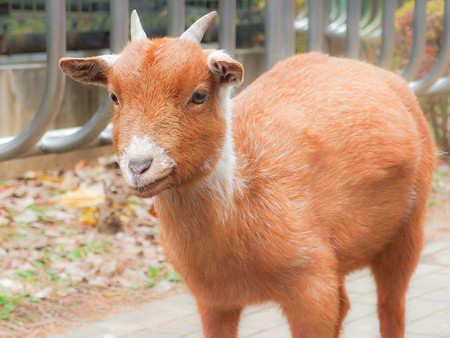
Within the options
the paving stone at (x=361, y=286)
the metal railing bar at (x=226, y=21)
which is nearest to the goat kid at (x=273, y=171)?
the paving stone at (x=361, y=286)

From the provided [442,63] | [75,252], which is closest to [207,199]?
[75,252]

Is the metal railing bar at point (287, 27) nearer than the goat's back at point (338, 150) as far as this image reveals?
No

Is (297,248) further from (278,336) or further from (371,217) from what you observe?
(278,336)

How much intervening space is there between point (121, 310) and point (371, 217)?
6.18 feet

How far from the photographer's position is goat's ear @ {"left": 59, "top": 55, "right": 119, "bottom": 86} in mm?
3039

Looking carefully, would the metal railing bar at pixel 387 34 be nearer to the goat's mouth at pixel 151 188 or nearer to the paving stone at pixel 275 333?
the paving stone at pixel 275 333

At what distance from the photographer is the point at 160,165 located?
276 cm

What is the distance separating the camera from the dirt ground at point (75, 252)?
4816 mm

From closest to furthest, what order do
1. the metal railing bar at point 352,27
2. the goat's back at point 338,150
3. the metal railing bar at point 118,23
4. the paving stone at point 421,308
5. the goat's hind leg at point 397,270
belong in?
1. the goat's back at point 338,150
2. the goat's hind leg at point 397,270
3. the paving stone at point 421,308
4. the metal railing bar at point 118,23
5. the metal railing bar at point 352,27

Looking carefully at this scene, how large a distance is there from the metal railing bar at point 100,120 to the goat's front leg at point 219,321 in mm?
1770

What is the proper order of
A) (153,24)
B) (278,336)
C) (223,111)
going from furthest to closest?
(153,24) → (278,336) → (223,111)

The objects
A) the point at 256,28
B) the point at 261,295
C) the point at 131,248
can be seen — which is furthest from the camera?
the point at 256,28

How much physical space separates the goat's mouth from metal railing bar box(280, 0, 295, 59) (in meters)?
3.33

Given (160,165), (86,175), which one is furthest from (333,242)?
(86,175)
